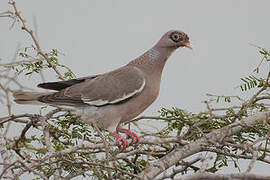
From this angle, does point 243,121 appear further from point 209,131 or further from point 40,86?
point 40,86

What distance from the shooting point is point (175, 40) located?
9.55 ft

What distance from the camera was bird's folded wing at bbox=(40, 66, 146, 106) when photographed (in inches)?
110

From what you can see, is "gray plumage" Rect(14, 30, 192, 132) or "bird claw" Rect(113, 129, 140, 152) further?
"gray plumage" Rect(14, 30, 192, 132)

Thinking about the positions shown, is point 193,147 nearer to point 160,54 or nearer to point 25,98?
point 160,54

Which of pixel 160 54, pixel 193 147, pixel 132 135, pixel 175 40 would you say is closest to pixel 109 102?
pixel 132 135

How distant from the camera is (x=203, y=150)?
2053 mm

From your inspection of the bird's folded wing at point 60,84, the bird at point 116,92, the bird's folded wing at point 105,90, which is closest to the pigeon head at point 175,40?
the bird at point 116,92

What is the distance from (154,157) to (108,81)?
766 mm

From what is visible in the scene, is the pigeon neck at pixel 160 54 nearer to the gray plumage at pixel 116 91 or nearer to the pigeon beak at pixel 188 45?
the gray plumage at pixel 116 91

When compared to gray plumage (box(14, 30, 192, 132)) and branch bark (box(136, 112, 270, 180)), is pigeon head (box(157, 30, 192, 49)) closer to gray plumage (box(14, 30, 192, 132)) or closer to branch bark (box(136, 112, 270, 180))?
gray plumage (box(14, 30, 192, 132))

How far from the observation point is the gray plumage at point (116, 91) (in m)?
2.75

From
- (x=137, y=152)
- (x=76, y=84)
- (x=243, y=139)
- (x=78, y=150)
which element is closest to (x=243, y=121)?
(x=243, y=139)

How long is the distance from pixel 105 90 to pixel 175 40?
0.57 metres

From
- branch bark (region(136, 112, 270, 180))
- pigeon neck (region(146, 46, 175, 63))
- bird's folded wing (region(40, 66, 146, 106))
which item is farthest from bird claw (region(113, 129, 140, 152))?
pigeon neck (region(146, 46, 175, 63))
